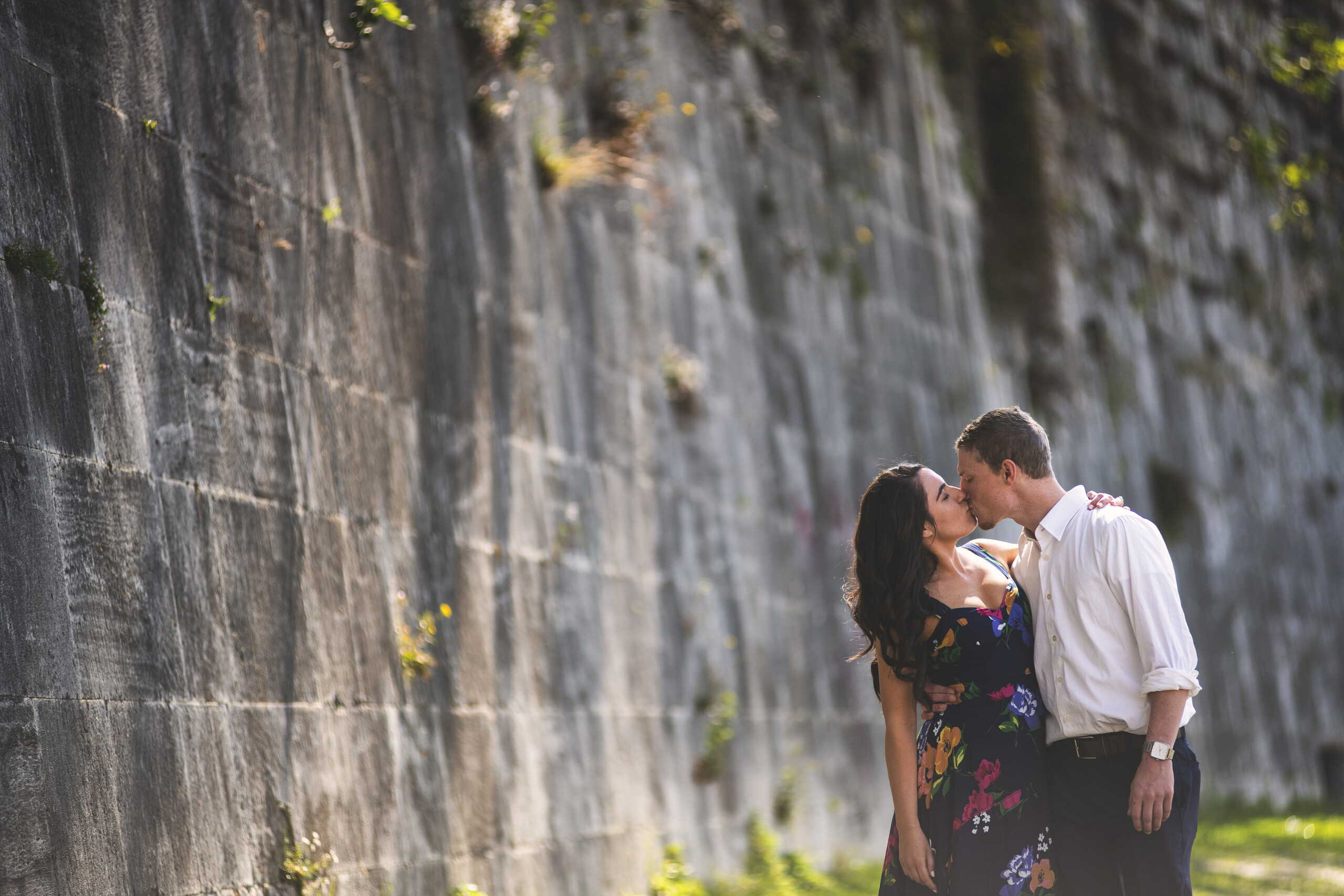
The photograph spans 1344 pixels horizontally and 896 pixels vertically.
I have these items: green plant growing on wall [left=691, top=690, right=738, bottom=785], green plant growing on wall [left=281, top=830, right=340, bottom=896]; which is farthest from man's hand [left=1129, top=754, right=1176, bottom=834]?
green plant growing on wall [left=691, top=690, right=738, bottom=785]

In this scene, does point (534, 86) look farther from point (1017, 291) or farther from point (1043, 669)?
point (1017, 291)

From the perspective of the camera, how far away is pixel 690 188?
8.05 m

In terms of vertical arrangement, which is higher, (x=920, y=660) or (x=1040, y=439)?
(x=1040, y=439)

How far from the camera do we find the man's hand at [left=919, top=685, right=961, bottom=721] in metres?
3.63

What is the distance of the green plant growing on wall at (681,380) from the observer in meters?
7.46

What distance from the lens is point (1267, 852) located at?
9.56m

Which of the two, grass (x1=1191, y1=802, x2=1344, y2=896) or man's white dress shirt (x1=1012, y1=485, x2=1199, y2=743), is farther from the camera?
grass (x1=1191, y1=802, x2=1344, y2=896)

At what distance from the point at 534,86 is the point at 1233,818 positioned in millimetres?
9245

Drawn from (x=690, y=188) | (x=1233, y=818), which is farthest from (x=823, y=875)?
(x=1233, y=818)

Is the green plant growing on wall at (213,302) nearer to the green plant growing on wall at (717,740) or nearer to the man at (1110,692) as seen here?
the man at (1110,692)

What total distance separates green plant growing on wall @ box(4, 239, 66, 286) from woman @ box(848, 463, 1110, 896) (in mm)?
2041

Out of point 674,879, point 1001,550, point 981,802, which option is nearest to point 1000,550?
point 1001,550

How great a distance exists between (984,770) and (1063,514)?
66 cm

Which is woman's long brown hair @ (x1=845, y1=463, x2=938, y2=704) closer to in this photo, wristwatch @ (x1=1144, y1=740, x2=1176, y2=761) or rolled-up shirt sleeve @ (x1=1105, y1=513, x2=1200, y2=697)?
rolled-up shirt sleeve @ (x1=1105, y1=513, x2=1200, y2=697)
